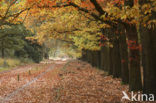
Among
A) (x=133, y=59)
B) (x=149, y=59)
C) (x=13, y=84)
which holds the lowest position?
(x=13, y=84)

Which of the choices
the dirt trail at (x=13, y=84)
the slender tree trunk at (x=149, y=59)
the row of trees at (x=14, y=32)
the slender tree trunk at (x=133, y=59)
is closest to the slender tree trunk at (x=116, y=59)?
the slender tree trunk at (x=133, y=59)

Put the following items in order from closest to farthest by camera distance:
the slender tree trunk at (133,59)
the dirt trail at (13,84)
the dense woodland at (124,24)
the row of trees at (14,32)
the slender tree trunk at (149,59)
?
the dense woodland at (124,24) → the slender tree trunk at (149,59) → the slender tree trunk at (133,59) → the dirt trail at (13,84) → the row of trees at (14,32)

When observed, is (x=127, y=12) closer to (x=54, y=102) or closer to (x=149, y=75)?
(x=149, y=75)

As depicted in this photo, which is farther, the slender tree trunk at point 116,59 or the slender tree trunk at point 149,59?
the slender tree trunk at point 116,59

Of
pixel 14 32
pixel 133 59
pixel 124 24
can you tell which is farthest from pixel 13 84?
pixel 14 32

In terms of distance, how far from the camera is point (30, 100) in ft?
34.2

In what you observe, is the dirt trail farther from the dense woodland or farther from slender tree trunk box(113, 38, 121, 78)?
slender tree trunk box(113, 38, 121, 78)

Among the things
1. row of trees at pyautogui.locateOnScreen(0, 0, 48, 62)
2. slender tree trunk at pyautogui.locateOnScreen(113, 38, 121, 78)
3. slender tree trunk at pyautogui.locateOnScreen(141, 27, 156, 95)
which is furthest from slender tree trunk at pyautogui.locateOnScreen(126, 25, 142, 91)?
row of trees at pyautogui.locateOnScreen(0, 0, 48, 62)

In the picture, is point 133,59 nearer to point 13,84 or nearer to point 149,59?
point 149,59

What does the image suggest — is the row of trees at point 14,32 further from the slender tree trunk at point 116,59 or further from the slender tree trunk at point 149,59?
the slender tree trunk at point 116,59

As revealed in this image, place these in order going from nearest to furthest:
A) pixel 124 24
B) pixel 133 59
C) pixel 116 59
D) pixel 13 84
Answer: pixel 124 24 → pixel 133 59 → pixel 13 84 → pixel 116 59

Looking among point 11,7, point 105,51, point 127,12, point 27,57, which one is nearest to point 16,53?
point 27,57

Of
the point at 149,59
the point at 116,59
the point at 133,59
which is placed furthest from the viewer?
the point at 116,59

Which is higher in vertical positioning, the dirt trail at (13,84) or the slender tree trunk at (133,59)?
the slender tree trunk at (133,59)
